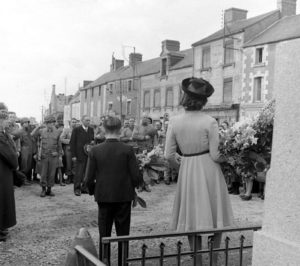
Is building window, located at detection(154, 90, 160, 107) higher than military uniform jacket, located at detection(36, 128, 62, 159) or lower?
higher

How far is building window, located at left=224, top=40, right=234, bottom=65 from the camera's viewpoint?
33.1 meters

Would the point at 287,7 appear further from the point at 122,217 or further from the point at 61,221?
the point at 122,217

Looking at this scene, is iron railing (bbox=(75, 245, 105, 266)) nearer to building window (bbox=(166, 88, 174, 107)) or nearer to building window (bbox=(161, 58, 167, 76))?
building window (bbox=(166, 88, 174, 107))

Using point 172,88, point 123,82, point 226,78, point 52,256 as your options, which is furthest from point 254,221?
point 123,82

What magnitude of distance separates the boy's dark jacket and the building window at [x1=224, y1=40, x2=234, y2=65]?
2895cm

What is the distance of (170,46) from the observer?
4234 centimetres

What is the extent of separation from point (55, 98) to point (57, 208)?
287ft

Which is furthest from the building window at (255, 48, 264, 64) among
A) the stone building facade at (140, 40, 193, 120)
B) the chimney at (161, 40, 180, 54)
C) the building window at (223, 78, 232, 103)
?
the chimney at (161, 40, 180, 54)

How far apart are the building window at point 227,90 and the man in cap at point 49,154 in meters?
23.5

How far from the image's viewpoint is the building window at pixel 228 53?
3306cm

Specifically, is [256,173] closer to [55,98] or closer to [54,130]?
[54,130]

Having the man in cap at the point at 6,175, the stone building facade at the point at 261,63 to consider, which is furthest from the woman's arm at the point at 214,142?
the stone building facade at the point at 261,63

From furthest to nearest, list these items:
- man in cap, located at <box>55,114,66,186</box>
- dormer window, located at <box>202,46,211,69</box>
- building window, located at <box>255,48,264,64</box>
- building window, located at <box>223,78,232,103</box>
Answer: dormer window, located at <box>202,46,211,69</box>
building window, located at <box>223,78,232,103</box>
building window, located at <box>255,48,264,64</box>
man in cap, located at <box>55,114,66,186</box>

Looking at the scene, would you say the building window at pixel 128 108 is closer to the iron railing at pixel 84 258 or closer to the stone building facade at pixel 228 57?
the stone building facade at pixel 228 57
